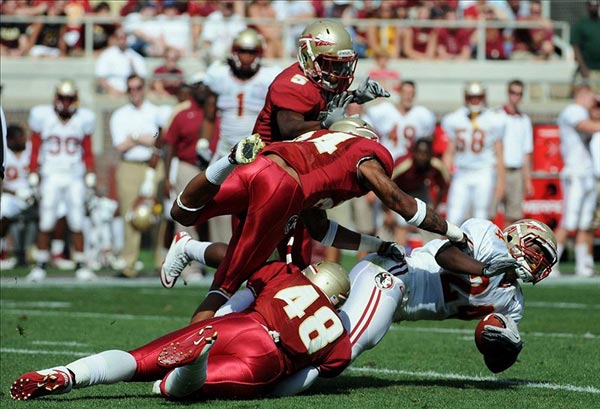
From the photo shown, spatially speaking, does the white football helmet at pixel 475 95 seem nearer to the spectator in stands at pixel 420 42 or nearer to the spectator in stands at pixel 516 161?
the spectator in stands at pixel 516 161

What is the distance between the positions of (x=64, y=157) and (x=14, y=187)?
1.32m

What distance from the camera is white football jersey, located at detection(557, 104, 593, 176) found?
1242 cm

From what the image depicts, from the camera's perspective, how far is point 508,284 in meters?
5.88

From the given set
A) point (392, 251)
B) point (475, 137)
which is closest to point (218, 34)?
point (475, 137)

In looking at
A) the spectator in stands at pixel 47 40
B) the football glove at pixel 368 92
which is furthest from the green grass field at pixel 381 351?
the spectator in stands at pixel 47 40

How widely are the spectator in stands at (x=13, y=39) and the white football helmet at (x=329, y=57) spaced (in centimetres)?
1054

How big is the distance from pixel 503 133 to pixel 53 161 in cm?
439

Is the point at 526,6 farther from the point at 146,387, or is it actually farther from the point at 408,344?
the point at 146,387

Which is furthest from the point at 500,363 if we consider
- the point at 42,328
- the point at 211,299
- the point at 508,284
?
Answer: the point at 42,328

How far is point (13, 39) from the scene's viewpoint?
16625 millimetres

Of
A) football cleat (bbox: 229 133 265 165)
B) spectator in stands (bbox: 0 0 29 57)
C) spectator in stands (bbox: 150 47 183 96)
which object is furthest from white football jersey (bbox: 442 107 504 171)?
football cleat (bbox: 229 133 265 165)

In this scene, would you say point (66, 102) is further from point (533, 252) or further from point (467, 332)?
point (533, 252)

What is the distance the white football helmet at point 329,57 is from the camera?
656 centimetres

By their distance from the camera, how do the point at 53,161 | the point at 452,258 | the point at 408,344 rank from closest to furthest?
the point at 452,258 → the point at 408,344 → the point at 53,161
